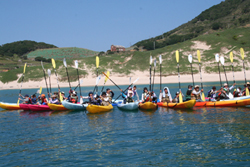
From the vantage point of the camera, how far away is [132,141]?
9.84m

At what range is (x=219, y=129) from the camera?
11242 mm

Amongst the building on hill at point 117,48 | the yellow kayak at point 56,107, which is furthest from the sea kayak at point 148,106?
the building on hill at point 117,48

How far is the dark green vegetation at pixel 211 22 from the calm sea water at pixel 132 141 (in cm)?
8257

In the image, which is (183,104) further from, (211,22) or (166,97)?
(211,22)

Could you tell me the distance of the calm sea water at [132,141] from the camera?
7957mm

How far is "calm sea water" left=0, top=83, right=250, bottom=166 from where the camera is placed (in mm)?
7957

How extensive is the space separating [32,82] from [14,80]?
782 cm

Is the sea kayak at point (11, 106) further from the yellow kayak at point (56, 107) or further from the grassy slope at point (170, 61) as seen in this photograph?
the grassy slope at point (170, 61)

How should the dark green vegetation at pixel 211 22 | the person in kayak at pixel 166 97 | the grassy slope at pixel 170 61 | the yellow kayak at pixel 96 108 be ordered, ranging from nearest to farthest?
the yellow kayak at pixel 96 108 → the person in kayak at pixel 166 97 → the grassy slope at pixel 170 61 → the dark green vegetation at pixel 211 22

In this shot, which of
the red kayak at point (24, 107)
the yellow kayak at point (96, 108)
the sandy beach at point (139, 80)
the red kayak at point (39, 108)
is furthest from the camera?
the sandy beach at point (139, 80)

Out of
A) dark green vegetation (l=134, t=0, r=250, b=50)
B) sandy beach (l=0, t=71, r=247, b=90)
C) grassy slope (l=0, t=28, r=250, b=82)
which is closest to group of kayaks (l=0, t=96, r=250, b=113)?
sandy beach (l=0, t=71, r=247, b=90)

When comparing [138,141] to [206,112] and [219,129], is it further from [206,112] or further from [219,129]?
[206,112]

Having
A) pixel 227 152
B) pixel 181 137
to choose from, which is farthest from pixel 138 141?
pixel 227 152

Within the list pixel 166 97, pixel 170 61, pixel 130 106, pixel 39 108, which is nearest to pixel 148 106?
pixel 130 106
